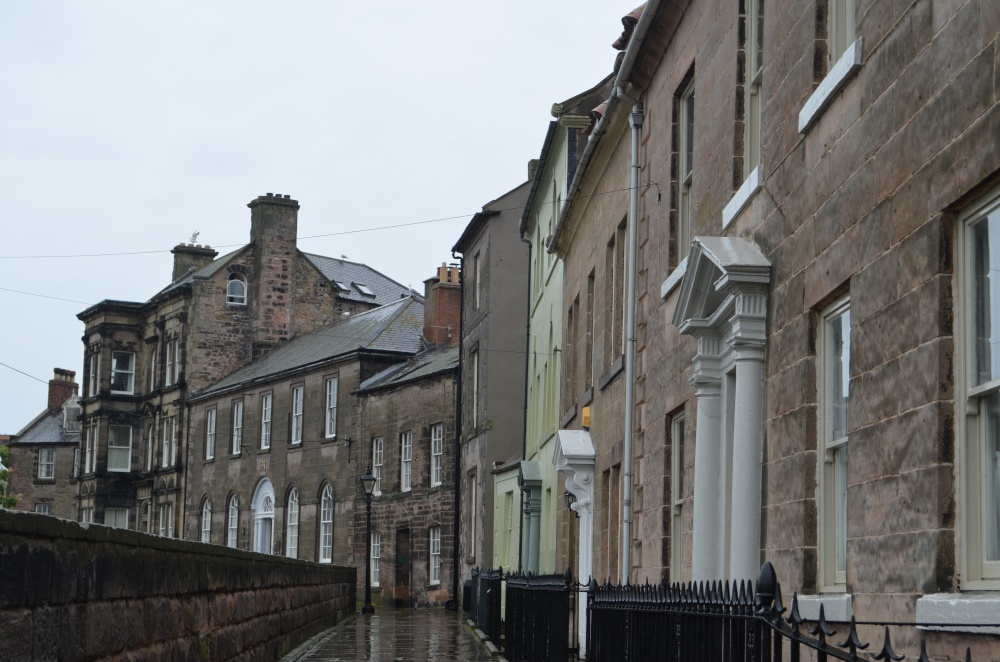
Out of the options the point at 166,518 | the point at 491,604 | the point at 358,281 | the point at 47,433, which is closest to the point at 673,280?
the point at 491,604

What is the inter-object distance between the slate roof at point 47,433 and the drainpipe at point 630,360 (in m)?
58.5

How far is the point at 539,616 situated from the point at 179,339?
45029 millimetres

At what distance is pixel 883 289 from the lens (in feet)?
23.4

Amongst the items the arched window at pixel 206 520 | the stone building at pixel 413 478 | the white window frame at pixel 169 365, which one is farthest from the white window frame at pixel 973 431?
the white window frame at pixel 169 365

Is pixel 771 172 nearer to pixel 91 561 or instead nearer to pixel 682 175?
pixel 682 175

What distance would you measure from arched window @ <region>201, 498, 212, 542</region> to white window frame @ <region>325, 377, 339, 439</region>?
9.46m

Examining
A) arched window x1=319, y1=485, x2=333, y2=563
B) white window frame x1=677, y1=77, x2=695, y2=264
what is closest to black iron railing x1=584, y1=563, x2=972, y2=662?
white window frame x1=677, y1=77, x2=695, y2=264

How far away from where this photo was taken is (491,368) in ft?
121

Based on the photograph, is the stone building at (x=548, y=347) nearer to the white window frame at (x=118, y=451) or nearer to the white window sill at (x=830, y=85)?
the white window sill at (x=830, y=85)

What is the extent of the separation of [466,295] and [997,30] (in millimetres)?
35211

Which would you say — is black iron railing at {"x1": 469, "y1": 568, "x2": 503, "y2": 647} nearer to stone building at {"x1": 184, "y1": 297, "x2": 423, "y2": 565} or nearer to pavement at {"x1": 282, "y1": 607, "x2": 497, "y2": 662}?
pavement at {"x1": 282, "y1": 607, "x2": 497, "y2": 662}

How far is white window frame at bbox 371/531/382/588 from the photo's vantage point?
43.1m

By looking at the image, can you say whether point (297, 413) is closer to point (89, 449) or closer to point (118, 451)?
point (118, 451)

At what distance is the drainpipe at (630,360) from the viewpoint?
14820 millimetres
